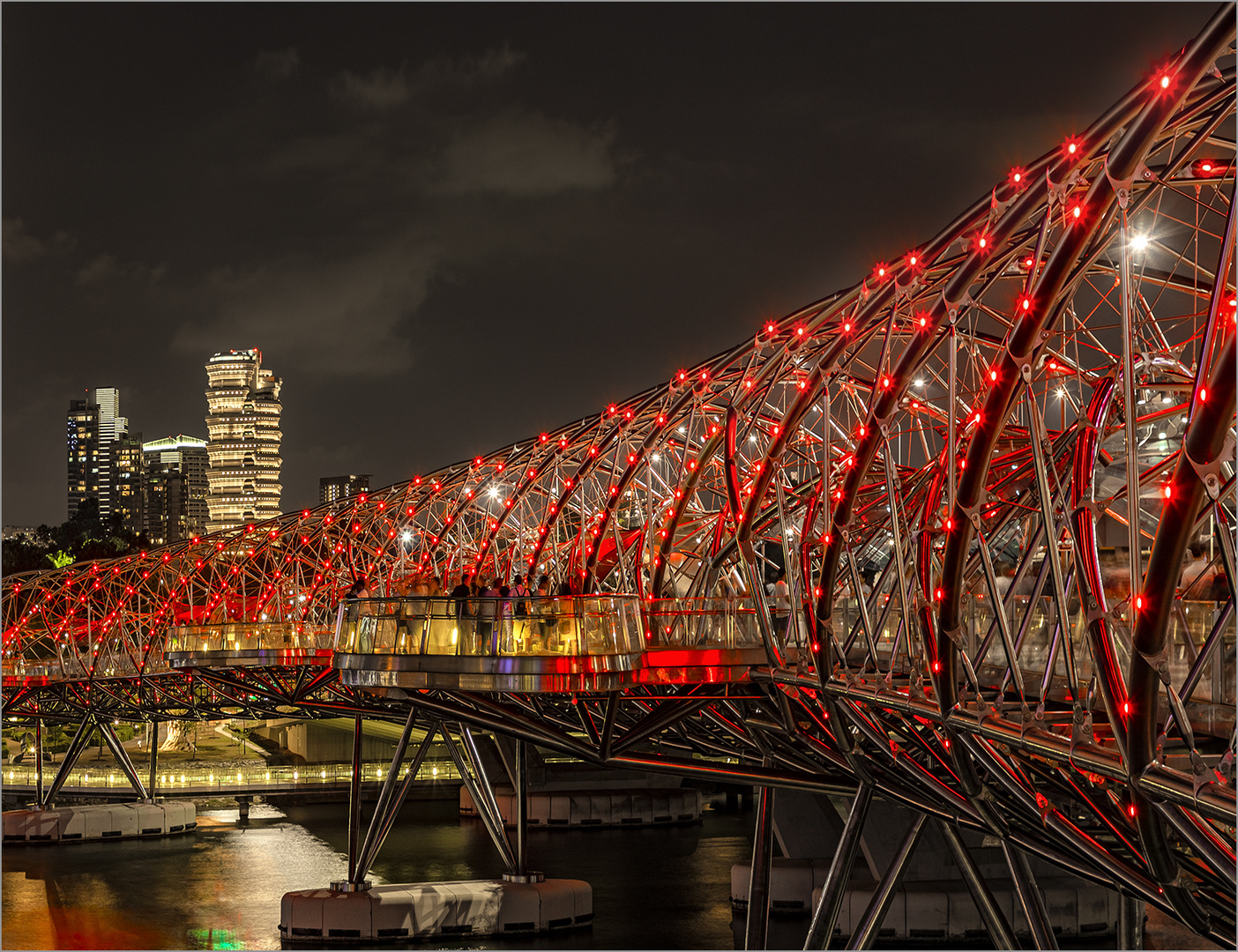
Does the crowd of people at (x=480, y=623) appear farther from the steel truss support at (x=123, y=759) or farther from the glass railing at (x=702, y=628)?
the steel truss support at (x=123, y=759)

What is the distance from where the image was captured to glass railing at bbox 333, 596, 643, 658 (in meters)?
24.7

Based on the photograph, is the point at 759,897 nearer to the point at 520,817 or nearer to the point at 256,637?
the point at 520,817

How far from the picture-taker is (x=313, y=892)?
42156mm

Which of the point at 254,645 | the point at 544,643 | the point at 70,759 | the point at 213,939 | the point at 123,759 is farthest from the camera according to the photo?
the point at 123,759

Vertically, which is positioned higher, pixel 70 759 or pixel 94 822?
pixel 70 759

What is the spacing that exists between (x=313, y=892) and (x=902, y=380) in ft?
97.2

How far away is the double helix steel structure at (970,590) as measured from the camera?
13.5m

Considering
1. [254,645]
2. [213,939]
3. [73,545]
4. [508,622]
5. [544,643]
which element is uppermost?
[73,545]

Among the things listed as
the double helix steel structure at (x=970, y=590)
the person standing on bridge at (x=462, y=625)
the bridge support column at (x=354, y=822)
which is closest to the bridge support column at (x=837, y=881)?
the double helix steel structure at (x=970, y=590)

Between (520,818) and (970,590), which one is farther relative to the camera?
(520,818)

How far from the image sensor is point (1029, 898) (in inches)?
1090

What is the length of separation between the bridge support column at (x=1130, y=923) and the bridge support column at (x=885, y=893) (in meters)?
4.39

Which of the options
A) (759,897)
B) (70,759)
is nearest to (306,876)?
(70,759)

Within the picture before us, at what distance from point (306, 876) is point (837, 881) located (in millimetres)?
27980
